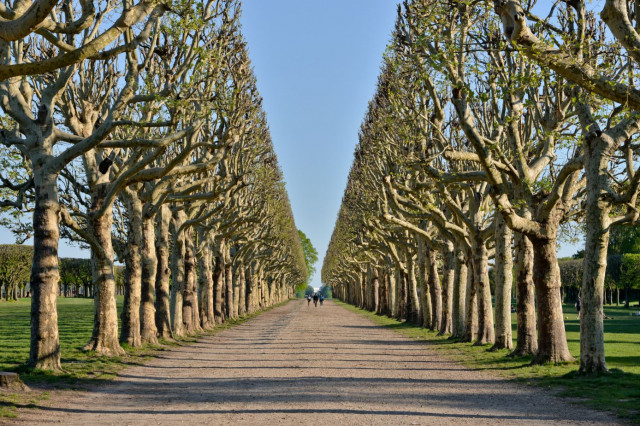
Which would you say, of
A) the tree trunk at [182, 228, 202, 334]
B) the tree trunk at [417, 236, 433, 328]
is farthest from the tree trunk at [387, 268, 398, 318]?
the tree trunk at [182, 228, 202, 334]

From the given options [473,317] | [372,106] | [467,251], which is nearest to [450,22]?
[467,251]

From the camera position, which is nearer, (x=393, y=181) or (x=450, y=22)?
(x=450, y=22)

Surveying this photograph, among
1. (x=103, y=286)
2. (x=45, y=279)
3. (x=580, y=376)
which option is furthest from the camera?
(x=103, y=286)

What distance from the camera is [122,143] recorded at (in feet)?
58.7

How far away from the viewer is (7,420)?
35.6ft

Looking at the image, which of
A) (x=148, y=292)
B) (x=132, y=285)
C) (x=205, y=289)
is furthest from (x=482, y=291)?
(x=205, y=289)

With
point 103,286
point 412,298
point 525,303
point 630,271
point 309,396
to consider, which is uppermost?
point 630,271

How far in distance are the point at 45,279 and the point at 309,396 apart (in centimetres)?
703

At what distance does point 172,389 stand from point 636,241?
110295 mm

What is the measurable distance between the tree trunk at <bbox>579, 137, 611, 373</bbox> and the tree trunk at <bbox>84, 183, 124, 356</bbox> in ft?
42.7

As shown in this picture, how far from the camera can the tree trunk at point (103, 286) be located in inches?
824

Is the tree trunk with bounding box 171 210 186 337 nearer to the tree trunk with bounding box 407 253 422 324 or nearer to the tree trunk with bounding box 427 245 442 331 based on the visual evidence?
the tree trunk with bounding box 427 245 442 331

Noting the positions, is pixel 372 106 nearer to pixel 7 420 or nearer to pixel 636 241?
pixel 7 420

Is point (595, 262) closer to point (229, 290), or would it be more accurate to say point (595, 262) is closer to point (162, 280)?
point (162, 280)
